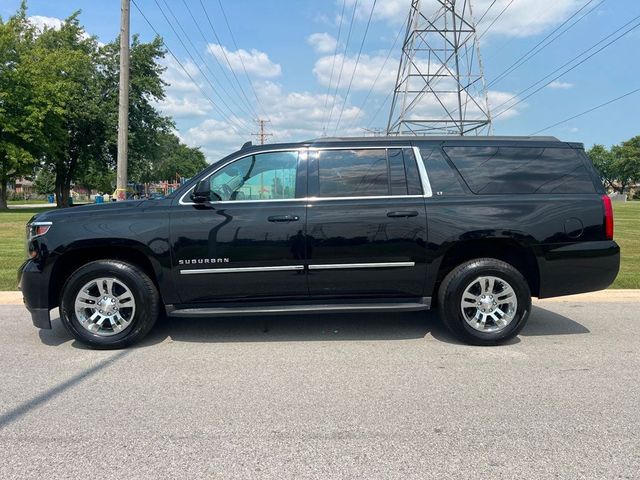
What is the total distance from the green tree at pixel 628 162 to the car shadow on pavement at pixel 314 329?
125 m

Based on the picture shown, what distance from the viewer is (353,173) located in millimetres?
4961

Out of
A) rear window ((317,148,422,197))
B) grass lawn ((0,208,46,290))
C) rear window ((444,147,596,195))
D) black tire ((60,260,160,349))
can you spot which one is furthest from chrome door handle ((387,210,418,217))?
grass lawn ((0,208,46,290))

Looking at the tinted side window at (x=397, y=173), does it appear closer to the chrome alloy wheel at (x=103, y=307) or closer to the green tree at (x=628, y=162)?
the chrome alloy wheel at (x=103, y=307)

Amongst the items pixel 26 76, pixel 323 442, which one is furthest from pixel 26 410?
pixel 26 76

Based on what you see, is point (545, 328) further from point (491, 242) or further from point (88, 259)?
point (88, 259)

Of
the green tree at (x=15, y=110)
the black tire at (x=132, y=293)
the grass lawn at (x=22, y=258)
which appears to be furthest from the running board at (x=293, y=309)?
the green tree at (x=15, y=110)

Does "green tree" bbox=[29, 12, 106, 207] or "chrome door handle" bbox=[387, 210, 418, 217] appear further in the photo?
"green tree" bbox=[29, 12, 106, 207]

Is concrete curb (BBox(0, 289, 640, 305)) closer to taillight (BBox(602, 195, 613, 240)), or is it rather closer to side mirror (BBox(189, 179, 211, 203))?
taillight (BBox(602, 195, 613, 240))

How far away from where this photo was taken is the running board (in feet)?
15.7

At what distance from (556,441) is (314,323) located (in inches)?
122

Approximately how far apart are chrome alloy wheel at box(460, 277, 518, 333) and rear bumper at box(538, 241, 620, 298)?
409mm

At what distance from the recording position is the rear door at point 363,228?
188 inches

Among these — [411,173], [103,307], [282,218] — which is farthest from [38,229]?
[411,173]

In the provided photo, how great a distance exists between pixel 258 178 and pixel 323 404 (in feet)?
7.77
